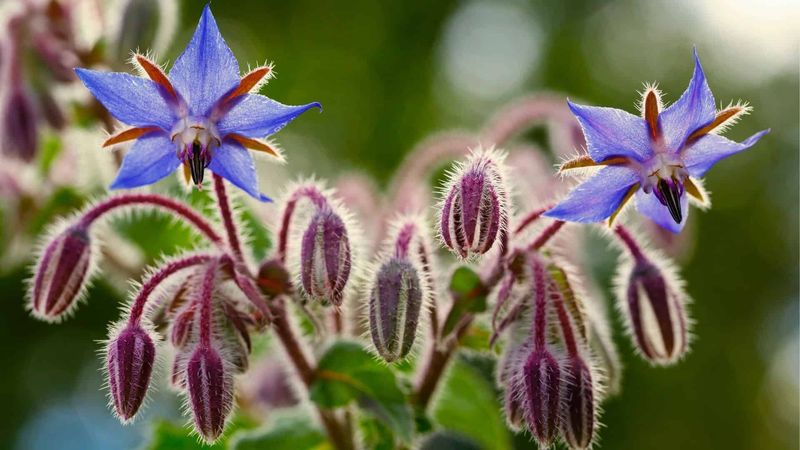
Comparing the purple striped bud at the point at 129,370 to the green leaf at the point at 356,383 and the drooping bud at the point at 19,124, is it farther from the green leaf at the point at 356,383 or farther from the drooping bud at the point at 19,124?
the drooping bud at the point at 19,124

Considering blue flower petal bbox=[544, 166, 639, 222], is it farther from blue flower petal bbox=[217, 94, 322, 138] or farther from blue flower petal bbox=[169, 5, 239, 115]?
blue flower petal bbox=[169, 5, 239, 115]

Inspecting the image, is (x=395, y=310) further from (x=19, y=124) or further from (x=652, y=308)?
(x=19, y=124)

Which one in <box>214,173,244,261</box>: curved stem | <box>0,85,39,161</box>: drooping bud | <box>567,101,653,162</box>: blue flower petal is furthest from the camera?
<box>0,85,39,161</box>: drooping bud

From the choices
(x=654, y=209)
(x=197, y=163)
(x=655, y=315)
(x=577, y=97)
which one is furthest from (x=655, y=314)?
(x=577, y=97)

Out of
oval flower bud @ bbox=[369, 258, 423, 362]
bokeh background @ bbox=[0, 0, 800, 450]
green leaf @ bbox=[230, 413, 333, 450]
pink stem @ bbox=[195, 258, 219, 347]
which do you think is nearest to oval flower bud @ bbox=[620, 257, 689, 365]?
oval flower bud @ bbox=[369, 258, 423, 362]

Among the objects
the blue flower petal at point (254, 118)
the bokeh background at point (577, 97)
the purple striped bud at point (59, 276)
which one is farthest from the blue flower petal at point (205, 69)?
the bokeh background at point (577, 97)

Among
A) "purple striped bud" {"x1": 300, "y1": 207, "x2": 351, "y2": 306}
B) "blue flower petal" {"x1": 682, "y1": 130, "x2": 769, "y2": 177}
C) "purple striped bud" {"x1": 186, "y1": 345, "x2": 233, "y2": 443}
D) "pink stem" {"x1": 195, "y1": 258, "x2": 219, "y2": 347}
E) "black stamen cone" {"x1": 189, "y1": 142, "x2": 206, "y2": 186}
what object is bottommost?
"purple striped bud" {"x1": 186, "y1": 345, "x2": 233, "y2": 443}
